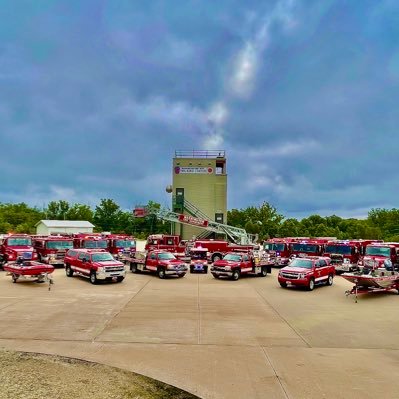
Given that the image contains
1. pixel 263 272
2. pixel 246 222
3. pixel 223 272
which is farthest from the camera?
pixel 246 222

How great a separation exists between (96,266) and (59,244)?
10952mm

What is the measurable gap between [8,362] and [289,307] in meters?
11.5

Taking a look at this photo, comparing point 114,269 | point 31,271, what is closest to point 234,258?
point 114,269

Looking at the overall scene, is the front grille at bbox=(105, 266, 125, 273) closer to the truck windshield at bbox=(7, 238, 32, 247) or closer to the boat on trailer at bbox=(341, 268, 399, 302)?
Result: the boat on trailer at bbox=(341, 268, 399, 302)

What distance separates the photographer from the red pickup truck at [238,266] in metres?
27.8

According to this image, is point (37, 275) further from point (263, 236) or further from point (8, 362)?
point (263, 236)

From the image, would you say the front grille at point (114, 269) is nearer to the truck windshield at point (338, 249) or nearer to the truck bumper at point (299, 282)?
the truck bumper at point (299, 282)

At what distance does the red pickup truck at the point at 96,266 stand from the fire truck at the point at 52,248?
252 inches

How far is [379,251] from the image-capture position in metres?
30.4

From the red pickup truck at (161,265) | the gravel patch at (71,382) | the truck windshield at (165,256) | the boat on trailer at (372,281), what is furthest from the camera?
the truck windshield at (165,256)

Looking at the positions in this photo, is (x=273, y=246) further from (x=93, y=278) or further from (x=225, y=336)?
(x=225, y=336)

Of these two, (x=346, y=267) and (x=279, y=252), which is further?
(x=279, y=252)

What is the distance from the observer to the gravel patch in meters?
7.69

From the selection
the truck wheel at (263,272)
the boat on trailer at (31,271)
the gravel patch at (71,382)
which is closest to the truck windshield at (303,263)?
the truck wheel at (263,272)
